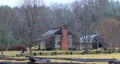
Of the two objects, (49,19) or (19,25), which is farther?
(49,19)

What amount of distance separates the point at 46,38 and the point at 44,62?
200ft

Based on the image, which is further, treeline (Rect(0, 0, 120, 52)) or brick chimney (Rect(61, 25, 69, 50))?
brick chimney (Rect(61, 25, 69, 50))

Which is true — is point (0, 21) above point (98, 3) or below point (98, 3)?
below

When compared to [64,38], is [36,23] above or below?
above

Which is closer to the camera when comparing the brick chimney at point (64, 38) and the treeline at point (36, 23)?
the treeline at point (36, 23)

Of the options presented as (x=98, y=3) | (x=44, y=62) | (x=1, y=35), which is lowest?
(x=44, y=62)

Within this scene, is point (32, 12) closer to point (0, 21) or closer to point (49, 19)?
point (0, 21)

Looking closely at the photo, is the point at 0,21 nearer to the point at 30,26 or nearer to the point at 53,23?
the point at 30,26

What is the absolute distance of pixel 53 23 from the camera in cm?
11262

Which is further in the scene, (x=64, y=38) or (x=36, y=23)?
(x=64, y=38)

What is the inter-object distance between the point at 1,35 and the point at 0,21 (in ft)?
8.96

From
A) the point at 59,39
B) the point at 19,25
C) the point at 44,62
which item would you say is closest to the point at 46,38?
the point at 59,39

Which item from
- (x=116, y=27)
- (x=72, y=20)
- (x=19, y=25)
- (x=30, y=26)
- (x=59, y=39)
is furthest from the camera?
(x=72, y=20)

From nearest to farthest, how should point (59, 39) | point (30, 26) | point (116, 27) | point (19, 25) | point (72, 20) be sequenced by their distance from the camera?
point (30, 26) → point (116, 27) → point (59, 39) → point (19, 25) → point (72, 20)
